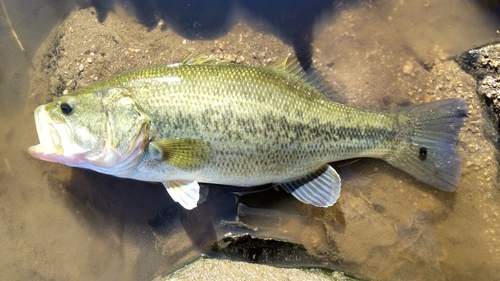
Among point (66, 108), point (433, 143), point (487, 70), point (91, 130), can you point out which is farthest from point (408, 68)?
point (66, 108)

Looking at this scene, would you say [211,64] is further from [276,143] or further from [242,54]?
[276,143]

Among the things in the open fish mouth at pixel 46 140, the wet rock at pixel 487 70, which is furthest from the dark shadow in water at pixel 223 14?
the open fish mouth at pixel 46 140

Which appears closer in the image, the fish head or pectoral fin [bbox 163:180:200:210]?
the fish head

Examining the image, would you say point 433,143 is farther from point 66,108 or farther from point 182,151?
point 66,108

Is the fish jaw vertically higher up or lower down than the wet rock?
higher up

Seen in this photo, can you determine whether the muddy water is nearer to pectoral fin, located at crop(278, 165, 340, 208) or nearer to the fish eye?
pectoral fin, located at crop(278, 165, 340, 208)

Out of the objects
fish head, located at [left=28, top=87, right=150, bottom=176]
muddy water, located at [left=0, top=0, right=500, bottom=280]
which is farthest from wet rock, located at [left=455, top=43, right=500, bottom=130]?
fish head, located at [left=28, top=87, right=150, bottom=176]
